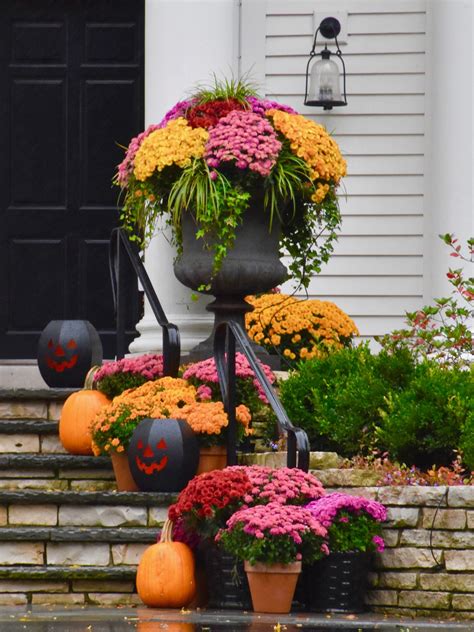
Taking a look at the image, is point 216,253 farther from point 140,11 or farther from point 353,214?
point 140,11

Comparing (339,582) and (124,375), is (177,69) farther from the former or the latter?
(339,582)

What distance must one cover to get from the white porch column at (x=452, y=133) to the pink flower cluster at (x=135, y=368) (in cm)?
213

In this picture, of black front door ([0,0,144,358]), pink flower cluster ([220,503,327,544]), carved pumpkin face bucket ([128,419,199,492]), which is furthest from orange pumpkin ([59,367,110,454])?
black front door ([0,0,144,358])

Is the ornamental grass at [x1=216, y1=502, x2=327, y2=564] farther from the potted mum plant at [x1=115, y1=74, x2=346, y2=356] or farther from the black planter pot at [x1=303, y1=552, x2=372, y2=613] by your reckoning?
the potted mum plant at [x1=115, y1=74, x2=346, y2=356]

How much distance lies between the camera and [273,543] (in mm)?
6145

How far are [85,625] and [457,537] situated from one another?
5.17ft

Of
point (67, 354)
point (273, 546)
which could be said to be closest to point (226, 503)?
point (273, 546)

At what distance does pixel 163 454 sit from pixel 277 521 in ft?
3.14

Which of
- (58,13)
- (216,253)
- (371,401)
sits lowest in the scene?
(371,401)

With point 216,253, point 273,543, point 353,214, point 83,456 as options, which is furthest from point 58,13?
point 273,543

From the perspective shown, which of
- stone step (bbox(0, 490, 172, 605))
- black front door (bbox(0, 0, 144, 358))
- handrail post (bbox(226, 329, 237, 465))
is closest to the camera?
stone step (bbox(0, 490, 172, 605))

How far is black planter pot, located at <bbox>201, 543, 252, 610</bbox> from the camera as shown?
249 inches

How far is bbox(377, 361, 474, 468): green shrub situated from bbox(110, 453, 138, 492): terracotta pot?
1193 millimetres

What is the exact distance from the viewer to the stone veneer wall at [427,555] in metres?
6.29
